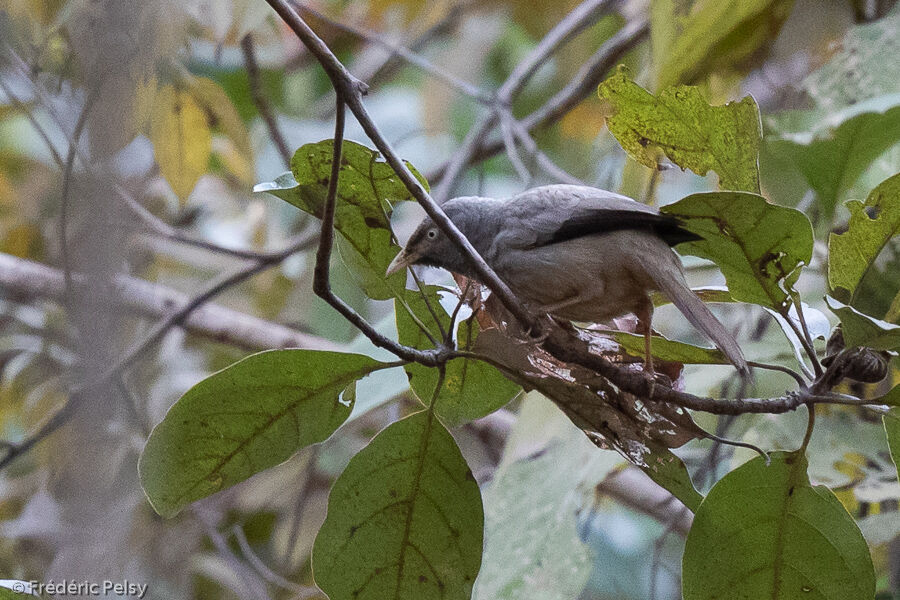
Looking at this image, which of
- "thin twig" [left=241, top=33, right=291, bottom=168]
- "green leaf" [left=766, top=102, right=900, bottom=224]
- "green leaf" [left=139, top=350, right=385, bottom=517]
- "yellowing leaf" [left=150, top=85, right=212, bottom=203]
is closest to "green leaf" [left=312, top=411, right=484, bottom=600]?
"green leaf" [left=139, top=350, right=385, bottom=517]

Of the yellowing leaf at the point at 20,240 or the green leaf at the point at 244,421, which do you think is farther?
the yellowing leaf at the point at 20,240

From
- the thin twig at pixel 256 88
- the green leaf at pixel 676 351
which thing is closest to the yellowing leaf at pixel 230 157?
the thin twig at pixel 256 88

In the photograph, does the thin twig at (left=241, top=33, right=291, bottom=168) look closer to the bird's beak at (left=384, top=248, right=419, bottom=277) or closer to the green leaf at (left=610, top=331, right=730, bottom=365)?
the bird's beak at (left=384, top=248, right=419, bottom=277)

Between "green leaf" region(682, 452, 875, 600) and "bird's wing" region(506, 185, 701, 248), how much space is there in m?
0.51

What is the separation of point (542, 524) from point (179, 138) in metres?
1.82

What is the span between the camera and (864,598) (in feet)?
5.00

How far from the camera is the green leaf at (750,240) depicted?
1.36 meters

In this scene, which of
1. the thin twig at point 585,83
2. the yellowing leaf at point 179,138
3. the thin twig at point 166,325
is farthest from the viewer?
the thin twig at point 585,83

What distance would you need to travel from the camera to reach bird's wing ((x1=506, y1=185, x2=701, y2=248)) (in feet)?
5.88

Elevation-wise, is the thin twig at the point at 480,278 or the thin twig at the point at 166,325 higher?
the thin twig at the point at 166,325

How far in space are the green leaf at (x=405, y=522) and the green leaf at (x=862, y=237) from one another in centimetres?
72

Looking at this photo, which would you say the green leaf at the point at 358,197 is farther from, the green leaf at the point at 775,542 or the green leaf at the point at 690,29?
the green leaf at the point at 690,29

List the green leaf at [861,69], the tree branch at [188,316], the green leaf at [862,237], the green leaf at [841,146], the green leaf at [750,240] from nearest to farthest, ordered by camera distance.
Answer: the green leaf at [750,240], the green leaf at [862,237], the green leaf at [841,146], the green leaf at [861,69], the tree branch at [188,316]

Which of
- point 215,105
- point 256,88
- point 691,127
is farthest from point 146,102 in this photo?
point 691,127
